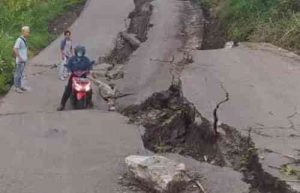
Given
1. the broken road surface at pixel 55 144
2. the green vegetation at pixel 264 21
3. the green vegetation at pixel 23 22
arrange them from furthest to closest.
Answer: the green vegetation at pixel 264 21 → the green vegetation at pixel 23 22 → the broken road surface at pixel 55 144

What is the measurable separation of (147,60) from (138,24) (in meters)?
3.72

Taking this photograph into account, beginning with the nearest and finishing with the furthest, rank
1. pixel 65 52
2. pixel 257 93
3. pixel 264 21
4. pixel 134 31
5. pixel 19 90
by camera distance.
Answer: pixel 257 93 < pixel 19 90 < pixel 65 52 < pixel 264 21 < pixel 134 31

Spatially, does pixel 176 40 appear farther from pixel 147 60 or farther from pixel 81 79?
Answer: pixel 81 79

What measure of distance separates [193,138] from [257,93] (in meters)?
2.08

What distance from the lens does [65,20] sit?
18.2 m

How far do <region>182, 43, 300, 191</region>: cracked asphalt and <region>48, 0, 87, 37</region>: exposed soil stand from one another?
520 centimetres

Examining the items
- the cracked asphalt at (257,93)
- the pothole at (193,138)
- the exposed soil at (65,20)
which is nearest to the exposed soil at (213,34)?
the cracked asphalt at (257,93)

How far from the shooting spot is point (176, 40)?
15141mm

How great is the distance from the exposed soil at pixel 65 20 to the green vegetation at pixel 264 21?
4.39 metres

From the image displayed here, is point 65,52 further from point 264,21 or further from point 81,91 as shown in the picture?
point 264,21

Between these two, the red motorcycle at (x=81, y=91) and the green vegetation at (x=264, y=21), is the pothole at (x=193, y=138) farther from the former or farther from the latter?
the green vegetation at (x=264, y=21)

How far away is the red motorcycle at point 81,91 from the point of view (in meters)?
10.6

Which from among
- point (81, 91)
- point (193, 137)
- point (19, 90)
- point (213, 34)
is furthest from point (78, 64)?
point (213, 34)

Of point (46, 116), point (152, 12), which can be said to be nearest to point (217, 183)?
point (46, 116)
